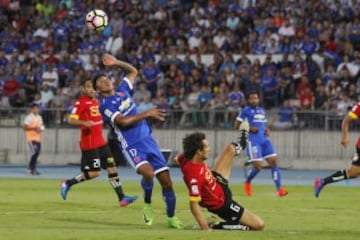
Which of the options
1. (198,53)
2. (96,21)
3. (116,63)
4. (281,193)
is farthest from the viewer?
(198,53)

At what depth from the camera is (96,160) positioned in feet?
75.1

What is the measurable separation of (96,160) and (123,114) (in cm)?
521

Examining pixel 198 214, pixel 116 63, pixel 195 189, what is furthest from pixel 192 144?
pixel 116 63

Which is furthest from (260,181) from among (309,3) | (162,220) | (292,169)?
(162,220)

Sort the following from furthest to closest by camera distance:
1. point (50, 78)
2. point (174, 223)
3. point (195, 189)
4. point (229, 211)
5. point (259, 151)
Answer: point (50, 78) → point (259, 151) → point (174, 223) → point (229, 211) → point (195, 189)

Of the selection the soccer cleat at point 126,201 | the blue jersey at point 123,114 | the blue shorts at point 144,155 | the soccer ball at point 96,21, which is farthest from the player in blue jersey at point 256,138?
the blue shorts at point 144,155

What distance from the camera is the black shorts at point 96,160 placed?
22.8 meters

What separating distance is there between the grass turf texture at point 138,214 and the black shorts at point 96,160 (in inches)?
28.8

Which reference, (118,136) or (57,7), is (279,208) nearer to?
(118,136)

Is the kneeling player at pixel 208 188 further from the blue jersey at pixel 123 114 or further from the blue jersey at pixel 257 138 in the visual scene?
the blue jersey at pixel 257 138

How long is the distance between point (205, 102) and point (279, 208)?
16.9m

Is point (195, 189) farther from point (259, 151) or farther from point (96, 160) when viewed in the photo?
point (259, 151)

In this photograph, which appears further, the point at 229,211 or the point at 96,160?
the point at 96,160

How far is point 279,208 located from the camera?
21328 mm
